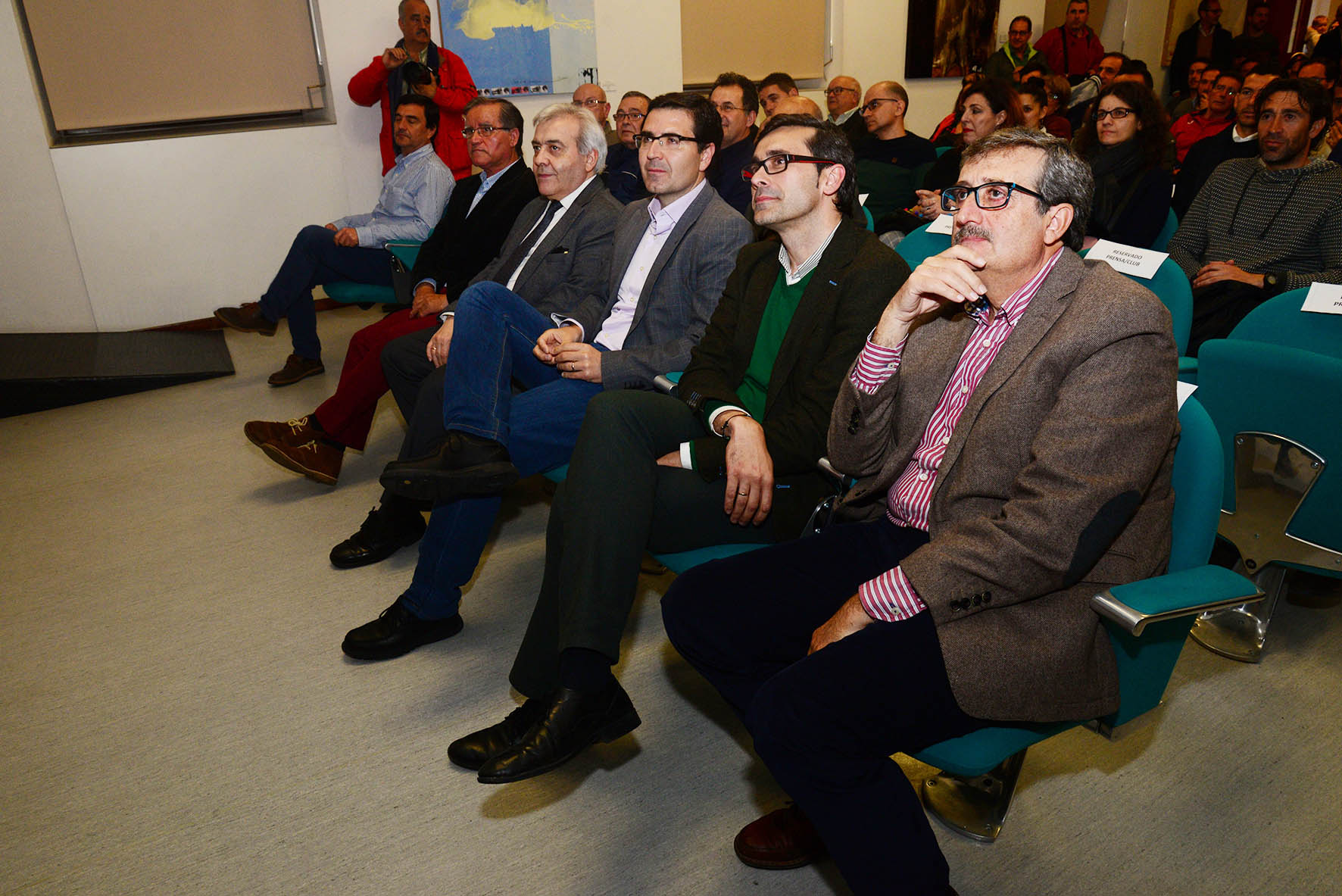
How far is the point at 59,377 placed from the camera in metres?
4.50

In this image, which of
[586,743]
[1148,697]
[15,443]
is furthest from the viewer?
[15,443]

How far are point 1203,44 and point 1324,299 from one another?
818 cm

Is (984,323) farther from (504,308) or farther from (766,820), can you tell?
(504,308)

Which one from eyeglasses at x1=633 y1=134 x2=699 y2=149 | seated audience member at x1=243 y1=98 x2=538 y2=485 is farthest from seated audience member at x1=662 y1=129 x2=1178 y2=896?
seated audience member at x1=243 y1=98 x2=538 y2=485

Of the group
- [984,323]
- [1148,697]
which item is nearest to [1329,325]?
[984,323]

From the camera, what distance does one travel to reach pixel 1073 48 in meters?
8.12

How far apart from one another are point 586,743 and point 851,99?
17.0 ft

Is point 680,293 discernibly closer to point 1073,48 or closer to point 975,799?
point 975,799

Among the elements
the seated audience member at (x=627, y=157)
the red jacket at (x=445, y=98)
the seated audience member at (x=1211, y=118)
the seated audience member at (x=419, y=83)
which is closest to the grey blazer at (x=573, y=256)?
the seated audience member at (x=627, y=157)

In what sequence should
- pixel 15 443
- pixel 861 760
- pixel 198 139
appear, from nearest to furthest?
pixel 861 760 → pixel 15 443 → pixel 198 139

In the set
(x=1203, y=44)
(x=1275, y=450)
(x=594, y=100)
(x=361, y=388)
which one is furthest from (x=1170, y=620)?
(x=1203, y=44)

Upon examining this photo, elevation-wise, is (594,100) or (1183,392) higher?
(594,100)

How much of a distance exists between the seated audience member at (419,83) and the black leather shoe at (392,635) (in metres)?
3.89

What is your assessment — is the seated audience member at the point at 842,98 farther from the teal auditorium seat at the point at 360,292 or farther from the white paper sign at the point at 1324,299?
the white paper sign at the point at 1324,299
